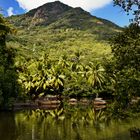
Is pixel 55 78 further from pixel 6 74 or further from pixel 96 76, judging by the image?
pixel 6 74

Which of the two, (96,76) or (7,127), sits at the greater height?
(96,76)

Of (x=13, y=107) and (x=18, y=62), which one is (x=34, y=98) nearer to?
(x=18, y=62)

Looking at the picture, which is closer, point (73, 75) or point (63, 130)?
point (63, 130)

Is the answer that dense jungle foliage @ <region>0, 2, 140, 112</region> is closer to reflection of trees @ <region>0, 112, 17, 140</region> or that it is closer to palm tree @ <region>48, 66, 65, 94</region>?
palm tree @ <region>48, 66, 65, 94</region>

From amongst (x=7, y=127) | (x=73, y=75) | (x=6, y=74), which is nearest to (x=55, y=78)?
(x=73, y=75)

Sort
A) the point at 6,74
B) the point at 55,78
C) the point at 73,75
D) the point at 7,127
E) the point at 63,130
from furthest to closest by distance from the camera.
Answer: the point at 73,75 < the point at 55,78 < the point at 6,74 < the point at 7,127 < the point at 63,130

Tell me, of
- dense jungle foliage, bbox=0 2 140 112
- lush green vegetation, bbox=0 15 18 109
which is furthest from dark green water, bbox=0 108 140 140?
lush green vegetation, bbox=0 15 18 109

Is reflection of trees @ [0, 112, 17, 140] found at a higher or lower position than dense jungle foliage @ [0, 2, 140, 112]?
lower

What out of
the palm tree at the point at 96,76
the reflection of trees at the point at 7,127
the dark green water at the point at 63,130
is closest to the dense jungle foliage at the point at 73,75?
the palm tree at the point at 96,76

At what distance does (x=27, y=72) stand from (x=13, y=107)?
71.8 ft

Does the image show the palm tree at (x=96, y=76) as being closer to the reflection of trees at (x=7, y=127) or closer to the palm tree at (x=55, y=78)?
the palm tree at (x=55, y=78)

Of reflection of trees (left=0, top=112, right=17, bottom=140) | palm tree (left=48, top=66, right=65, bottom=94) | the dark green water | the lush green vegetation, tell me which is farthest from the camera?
palm tree (left=48, top=66, right=65, bottom=94)

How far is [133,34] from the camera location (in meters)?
17.1

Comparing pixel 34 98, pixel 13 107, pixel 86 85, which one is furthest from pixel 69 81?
pixel 13 107
